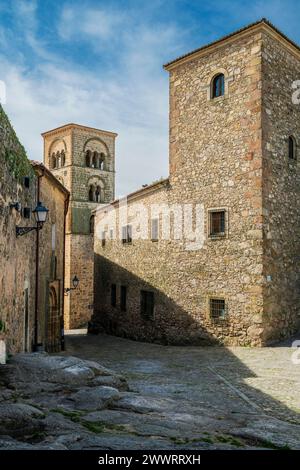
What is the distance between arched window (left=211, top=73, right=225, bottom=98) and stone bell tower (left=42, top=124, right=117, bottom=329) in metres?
19.2

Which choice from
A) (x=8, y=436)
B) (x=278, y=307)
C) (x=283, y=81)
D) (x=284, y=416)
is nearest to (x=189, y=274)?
(x=278, y=307)

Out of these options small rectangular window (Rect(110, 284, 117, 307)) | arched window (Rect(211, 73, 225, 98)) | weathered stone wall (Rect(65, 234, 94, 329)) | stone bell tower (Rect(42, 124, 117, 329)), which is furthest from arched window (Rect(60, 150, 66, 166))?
arched window (Rect(211, 73, 225, 98))

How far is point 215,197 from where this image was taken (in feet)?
47.5

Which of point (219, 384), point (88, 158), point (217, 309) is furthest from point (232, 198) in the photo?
point (88, 158)

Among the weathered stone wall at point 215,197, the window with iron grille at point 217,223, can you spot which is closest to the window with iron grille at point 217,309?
the weathered stone wall at point 215,197

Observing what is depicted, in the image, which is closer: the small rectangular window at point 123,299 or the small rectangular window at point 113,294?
the small rectangular window at point 123,299

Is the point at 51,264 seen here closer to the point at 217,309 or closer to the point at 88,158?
the point at 217,309

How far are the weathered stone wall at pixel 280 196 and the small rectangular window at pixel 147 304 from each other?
5.35 m

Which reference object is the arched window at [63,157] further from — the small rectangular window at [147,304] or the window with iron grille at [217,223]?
the window with iron grille at [217,223]

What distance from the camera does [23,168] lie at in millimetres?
9117

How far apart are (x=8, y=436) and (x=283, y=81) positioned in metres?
13.9

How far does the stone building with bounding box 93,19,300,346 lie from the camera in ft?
43.7

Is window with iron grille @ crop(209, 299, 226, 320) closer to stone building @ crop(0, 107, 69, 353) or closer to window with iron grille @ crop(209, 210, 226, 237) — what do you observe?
window with iron grille @ crop(209, 210, 226, 237)

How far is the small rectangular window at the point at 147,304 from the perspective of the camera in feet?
56.1
